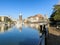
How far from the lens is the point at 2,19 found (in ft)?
324

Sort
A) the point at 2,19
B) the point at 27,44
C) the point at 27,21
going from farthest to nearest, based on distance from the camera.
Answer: the point at 27,21
the point at 2,19
the point at 27,44

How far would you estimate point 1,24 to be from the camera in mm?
90125

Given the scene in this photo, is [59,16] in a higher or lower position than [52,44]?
higher

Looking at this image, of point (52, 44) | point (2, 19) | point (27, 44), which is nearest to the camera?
point (52, 44)


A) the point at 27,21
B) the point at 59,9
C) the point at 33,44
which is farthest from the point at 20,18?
the point at 33,44

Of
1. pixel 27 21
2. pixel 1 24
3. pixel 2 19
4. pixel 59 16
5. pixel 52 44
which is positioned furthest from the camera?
pixel 27 21

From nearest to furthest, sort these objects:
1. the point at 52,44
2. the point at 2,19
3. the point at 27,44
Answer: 1. the point at 52,44
2. the point at 27,44
3. the point at 2,19

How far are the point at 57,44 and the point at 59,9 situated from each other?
20.2 m

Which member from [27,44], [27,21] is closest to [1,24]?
[27,21]

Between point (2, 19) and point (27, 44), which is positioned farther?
point (2, 19)

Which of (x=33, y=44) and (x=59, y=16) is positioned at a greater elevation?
(x=59, y=16)

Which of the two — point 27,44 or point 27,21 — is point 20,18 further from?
point 27,44

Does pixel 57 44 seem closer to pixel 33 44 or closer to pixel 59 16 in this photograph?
pixel 33 44

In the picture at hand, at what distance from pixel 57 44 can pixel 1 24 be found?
78174 millimetres
